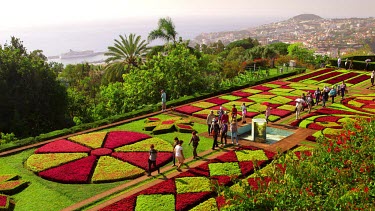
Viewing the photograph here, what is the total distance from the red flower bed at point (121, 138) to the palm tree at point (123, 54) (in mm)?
24134

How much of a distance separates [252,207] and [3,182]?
12.9 metres

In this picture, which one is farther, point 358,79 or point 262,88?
point 358,79

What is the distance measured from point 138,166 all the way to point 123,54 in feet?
105

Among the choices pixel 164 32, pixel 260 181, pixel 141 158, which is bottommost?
pixel 141 158

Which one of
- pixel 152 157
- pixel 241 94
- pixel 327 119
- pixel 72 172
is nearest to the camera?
pixel 152 157

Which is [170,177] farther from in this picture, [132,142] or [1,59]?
[1,59]

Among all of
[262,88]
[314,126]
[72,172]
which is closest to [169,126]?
[72,172]

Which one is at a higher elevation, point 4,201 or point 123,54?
point 123,54

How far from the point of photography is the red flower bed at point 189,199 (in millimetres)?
14164

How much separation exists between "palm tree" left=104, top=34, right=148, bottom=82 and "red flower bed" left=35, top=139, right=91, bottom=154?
2572cm

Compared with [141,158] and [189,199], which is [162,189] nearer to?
[189,199]

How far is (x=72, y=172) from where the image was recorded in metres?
17.3

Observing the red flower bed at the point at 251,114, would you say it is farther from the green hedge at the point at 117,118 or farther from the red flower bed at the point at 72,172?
the red flower bed at the point at 72,172

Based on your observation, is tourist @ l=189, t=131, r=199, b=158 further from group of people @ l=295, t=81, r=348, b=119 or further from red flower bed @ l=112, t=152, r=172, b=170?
group of people @ l=295, t=81, r=348, b=119
